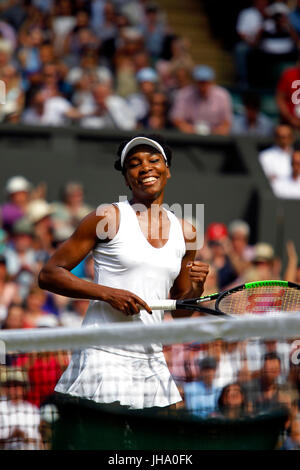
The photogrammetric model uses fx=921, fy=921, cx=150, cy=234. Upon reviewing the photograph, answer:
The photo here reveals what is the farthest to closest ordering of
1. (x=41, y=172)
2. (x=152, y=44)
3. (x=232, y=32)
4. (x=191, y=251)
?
(x=232, y=32), (x=152, y=44), (x=41, y=172), (x=191, y=251)

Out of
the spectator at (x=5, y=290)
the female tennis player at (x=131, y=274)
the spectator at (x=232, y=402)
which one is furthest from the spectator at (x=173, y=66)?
the spectator at (x=232, y=402)

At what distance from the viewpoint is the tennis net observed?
419 centimetres

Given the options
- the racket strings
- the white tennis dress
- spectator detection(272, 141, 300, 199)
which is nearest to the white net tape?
the white tennis dress

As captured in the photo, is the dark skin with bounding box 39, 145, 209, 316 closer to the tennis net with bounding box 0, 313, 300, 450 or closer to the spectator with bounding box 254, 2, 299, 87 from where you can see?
the tennis net with bounding box 0, 313, 300, 450

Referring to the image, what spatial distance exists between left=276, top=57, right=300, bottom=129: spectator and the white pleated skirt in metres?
7.28

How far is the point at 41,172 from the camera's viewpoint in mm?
9938

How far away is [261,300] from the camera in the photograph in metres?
4.93

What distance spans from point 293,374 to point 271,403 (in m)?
0.17

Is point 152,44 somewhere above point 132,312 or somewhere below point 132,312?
above

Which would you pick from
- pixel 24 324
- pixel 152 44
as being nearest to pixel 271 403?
pixel 24 324

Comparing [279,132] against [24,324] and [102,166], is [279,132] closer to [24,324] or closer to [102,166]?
[102,166]

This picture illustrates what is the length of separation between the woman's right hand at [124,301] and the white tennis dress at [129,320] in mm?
174

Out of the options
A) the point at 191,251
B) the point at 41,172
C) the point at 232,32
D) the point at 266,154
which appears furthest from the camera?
the point at 232,32

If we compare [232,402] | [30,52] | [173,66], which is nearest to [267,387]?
[232,402]
